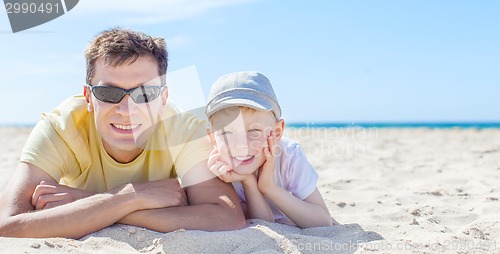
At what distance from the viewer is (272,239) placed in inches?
119

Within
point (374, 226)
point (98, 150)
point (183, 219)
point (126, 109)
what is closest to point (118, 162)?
point (98, 150)

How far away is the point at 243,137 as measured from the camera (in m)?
3.26

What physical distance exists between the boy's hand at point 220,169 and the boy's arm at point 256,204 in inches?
4.5

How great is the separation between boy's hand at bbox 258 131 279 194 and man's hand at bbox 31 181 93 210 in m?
1.13

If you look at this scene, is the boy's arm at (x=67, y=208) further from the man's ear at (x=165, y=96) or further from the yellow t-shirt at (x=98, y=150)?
the man's ear at (x=165, y=96)

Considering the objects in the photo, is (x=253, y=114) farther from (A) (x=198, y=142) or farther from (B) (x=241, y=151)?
(A) (x=198, y=142)

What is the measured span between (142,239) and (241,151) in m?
0.81

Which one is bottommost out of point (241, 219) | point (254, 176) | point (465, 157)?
point (465, 157)

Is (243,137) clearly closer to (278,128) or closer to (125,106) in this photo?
(278,128)

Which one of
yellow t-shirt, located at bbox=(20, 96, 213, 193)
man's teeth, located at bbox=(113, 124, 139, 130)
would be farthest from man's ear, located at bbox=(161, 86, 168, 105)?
man's teeth, located at bbox=(113, 124, 139, 130)

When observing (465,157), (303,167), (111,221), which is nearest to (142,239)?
(111,221)

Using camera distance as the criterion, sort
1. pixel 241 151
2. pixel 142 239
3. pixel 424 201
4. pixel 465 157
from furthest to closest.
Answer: pixel 465 157 < pixel 424 201 < pixel 241 151 < pixel 142 239

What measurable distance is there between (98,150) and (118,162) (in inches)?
6.5

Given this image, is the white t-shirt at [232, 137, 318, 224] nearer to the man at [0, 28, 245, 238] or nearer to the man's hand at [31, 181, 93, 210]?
the man at [0, 28, 245, 238]
